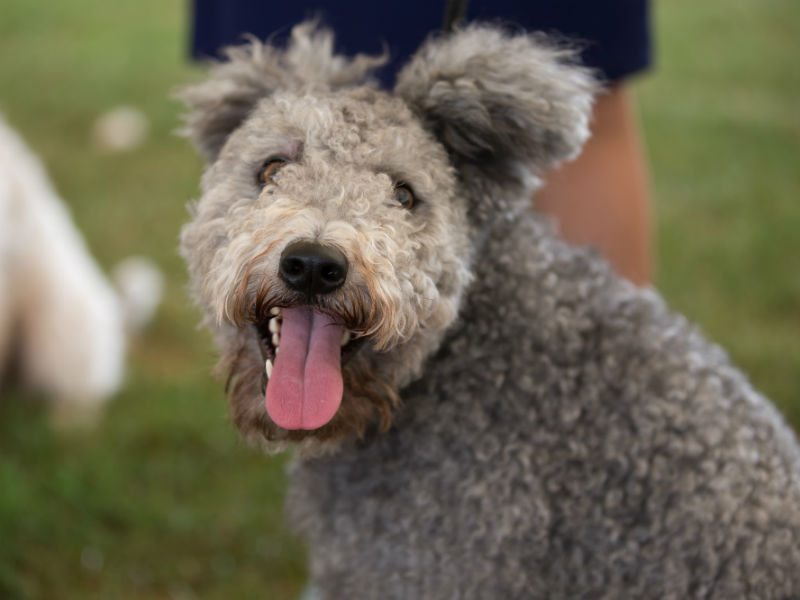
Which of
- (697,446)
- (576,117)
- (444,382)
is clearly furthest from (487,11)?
(697,446)

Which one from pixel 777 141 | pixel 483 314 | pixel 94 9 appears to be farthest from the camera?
pixel 94 9

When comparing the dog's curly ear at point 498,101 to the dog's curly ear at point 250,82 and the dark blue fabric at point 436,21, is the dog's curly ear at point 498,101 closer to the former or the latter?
the dog's curly ear at point 250,82

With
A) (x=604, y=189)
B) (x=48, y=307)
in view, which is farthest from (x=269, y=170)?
(x=48, y=307)

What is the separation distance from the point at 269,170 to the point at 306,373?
1.28 feet

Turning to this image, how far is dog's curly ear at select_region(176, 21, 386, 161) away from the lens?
1668 mm

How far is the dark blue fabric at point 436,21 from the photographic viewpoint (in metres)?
2.05

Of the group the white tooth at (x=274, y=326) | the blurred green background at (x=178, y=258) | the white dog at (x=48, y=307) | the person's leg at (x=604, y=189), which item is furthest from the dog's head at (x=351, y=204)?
the white dog at (x=48, y=307)

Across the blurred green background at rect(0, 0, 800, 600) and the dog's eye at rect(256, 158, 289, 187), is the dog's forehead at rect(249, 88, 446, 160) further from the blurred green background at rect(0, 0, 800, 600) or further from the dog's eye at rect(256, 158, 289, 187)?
the blurred green background at rect(0, 0, 800, 600)

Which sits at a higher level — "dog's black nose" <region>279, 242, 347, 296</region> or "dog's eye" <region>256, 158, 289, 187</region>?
"dog's eye" <region>256, 158, 289, 187</region>

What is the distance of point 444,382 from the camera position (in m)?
1.63

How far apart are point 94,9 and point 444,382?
844 centimetres

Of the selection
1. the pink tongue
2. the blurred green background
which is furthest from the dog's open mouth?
the blurred green background

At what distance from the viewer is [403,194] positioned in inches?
59.8

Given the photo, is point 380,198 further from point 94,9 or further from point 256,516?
point 94,9
